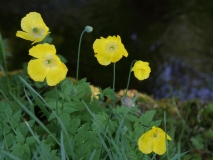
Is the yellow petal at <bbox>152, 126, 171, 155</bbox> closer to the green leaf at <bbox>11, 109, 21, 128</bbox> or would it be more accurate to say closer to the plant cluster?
the plant cluster

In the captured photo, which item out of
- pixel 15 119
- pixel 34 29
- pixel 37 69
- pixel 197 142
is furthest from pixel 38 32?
pixel 197 142

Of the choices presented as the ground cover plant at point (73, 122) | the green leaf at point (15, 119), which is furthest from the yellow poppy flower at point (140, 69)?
the green leaf at point (15, 119)

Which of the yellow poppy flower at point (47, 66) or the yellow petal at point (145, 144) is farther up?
the yellow poppy flower at point (47, 66)

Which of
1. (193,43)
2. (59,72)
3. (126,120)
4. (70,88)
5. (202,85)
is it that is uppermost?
(59,72)

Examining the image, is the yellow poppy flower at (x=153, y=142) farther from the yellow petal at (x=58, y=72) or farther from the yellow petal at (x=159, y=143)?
the yellow petal at (x=58, y=72)

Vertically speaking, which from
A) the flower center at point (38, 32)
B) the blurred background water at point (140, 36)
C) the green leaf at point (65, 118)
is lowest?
the blurred background water at point (140, 36)

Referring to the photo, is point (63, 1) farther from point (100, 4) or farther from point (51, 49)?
point (51, 49)

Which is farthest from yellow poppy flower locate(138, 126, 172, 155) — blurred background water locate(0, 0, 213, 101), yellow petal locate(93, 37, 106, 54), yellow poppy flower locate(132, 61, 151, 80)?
blurred background water locate(0, 0, 213, 101)

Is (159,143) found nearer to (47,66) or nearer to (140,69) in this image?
(140,69)

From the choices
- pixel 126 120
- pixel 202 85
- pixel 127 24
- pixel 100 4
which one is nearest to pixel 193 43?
pixel 202 85
